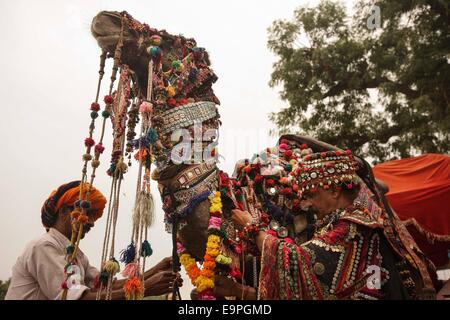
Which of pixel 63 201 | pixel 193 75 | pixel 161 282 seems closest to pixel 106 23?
pixel 193 75

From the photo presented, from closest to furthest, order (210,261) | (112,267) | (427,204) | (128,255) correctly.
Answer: (112,267), (128,255), (210,261), (427,204)

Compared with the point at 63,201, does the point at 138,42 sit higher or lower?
higher

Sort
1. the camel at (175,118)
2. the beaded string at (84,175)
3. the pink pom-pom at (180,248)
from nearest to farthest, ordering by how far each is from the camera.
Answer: the beaded string at (84,175) < the camel at (175,118) < the pink pom-pom at (180,248)

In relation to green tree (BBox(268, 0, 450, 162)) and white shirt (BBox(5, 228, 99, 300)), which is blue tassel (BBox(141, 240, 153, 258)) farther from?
green tree (BBox(268, 0, 450, 162))

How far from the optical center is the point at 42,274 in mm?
2521

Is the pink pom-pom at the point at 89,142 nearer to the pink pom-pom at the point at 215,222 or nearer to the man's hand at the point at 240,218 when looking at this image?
the pink pom-pom at the point at 215,222

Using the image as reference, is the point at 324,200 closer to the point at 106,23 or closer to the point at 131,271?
the point at 131,271

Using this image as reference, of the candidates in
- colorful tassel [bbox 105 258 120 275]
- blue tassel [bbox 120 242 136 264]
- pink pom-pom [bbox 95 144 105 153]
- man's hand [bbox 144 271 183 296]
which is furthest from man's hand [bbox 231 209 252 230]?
pink pom-pom [bbox 95 144 105 153]

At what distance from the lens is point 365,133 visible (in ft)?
33.8

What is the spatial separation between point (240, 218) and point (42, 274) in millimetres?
1265

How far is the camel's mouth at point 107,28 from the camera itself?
261 centimetres

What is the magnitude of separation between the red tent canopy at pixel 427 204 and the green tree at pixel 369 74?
2.88m

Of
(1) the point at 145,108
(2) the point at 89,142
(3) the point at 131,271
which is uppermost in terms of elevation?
(1) the point at 145,108

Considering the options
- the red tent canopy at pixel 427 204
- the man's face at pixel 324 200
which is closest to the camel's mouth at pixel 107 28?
the man's face at pixel 324 200
